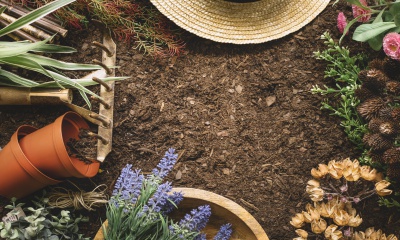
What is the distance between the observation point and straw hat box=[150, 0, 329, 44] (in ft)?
6.38

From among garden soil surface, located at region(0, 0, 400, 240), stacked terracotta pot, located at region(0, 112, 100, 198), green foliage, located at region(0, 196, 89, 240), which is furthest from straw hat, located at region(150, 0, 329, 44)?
green foliage, located at region(0, 196, 89, 240)

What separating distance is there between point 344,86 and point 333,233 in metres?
0.58

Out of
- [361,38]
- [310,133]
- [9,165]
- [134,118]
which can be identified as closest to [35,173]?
[9,165]

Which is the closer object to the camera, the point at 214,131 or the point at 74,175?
the point at 74,175

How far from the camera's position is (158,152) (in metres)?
1.98

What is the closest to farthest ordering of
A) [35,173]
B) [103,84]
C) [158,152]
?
[35,173] < [103,84] < [158,152]

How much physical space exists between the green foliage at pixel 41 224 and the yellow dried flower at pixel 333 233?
797 millimetres

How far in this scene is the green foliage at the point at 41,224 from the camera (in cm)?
170

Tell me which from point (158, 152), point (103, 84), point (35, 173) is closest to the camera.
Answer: point (35, 173)

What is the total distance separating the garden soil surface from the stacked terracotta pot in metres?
0.17

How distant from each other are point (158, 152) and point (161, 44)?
1.30 ft

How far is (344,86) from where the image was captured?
202 cm

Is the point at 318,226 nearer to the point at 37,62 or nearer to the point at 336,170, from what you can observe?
the point at 336,170

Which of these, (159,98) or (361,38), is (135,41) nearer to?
(159,98)
